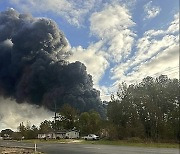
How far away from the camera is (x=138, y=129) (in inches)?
2437

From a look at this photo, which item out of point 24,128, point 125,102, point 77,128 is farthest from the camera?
point 24,128

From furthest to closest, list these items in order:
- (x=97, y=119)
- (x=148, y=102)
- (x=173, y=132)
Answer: (x=97, y=119)
(x=148, y=102)
(x=173, y=132)

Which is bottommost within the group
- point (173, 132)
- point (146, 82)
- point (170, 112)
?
point (173, 132)

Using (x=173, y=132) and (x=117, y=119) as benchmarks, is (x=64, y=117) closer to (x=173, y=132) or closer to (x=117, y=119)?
(x=117, y=119)

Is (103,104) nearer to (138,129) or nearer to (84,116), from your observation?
(84,116)

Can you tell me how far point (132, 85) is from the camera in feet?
224

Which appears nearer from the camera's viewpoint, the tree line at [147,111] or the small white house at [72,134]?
the tree line at [147,111]

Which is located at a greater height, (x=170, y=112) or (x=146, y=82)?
(x=146, y=82)

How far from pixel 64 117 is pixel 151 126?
→ 53462 mm

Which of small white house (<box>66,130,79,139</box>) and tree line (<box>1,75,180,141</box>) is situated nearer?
tree line (<box>1,75,180,141</box>)

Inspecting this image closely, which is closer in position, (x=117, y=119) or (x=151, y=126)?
(x=151, y=126)

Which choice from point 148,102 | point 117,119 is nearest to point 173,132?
point 148,102

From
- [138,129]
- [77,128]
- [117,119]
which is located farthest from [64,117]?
[138,129]

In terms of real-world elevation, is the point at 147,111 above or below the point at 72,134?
above
